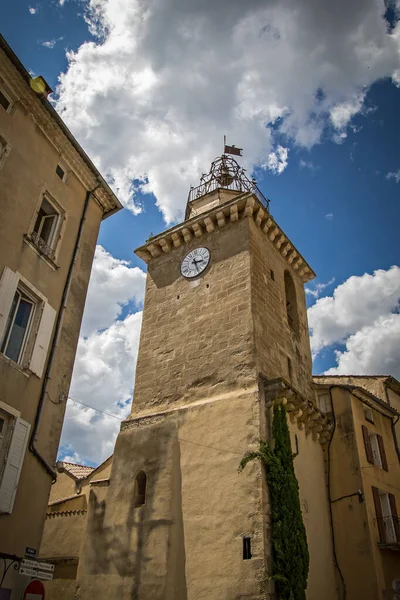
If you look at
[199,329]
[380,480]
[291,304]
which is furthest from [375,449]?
[199,329]

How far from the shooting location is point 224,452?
520 inches

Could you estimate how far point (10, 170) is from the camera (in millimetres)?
10969

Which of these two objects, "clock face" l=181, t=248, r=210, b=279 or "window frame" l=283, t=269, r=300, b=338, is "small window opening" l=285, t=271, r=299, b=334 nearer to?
"window frame" l=283, t=269, r=300, b=338

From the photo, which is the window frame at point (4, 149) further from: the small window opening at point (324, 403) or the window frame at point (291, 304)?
the small window opening at point (324, 403)

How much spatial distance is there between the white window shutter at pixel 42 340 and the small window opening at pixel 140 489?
5635 millimetres

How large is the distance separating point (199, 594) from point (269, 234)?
39.4ft

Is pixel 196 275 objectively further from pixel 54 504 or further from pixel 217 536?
pixel 54 504

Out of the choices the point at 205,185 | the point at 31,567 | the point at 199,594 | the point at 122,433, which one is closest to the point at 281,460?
the point at 199,594

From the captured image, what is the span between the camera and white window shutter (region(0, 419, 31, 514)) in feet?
29.3

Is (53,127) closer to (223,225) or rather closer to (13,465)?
(223,225)

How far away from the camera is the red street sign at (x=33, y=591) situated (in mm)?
8609

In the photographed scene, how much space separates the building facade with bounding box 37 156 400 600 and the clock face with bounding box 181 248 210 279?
5cm

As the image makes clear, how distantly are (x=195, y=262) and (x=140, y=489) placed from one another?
7.96 m

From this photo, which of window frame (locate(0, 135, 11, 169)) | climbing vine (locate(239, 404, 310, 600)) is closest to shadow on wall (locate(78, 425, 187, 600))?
climbing vine (locate(239, 404, 310, 600))
